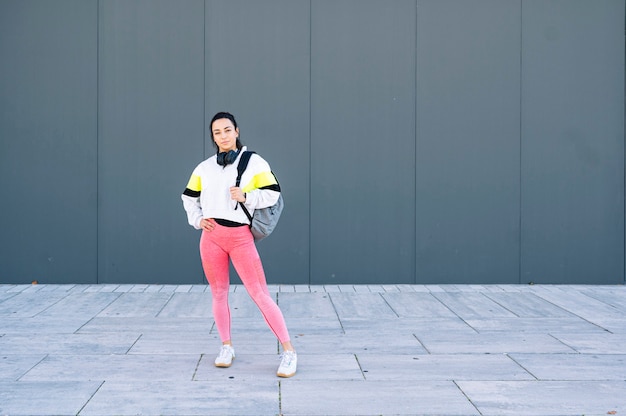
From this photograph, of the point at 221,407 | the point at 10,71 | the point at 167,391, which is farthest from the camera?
the point at 10,71

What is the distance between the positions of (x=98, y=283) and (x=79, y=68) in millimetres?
2875

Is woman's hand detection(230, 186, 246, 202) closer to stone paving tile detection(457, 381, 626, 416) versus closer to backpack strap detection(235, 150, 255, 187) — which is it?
backpack strap detection(235, 150, 255, 187)

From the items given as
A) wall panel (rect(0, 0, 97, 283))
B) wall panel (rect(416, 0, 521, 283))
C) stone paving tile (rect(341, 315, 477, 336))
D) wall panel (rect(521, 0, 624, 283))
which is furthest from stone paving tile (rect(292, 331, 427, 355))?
wall panel (rect(0, 0, 97, 283))

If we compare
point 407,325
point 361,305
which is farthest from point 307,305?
point 407,325

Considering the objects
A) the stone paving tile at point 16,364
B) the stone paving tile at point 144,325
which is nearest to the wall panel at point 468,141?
the stone paving tile at point 144,325

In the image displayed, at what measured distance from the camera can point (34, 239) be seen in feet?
29.4

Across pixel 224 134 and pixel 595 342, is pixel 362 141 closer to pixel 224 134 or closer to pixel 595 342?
pixel 595 342

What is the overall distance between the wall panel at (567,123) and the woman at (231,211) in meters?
5.38

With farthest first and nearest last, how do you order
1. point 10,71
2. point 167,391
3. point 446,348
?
point 10,71 < point 446,348 < point 167,391

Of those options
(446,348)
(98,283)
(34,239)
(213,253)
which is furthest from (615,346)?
(34,239)

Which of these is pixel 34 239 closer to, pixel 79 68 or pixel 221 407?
pixel 79 68

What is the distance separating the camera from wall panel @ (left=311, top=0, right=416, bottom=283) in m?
9.08

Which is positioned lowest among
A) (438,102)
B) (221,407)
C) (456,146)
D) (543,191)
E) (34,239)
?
(221,407)

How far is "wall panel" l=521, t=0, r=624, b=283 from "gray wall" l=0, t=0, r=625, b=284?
0.06 feet
